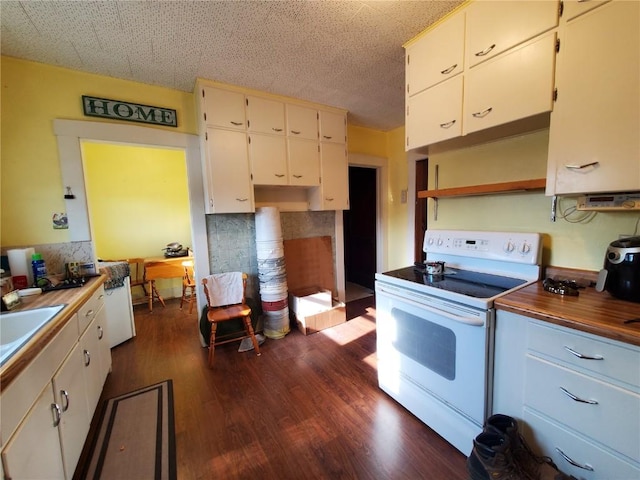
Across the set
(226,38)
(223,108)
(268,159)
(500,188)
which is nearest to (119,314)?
(268,159)

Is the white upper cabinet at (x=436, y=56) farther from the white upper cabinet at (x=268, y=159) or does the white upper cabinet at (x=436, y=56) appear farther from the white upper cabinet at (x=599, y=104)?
the white upper cabinet at (x=268, y=159)

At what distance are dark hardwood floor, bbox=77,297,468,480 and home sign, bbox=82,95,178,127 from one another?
2143mm

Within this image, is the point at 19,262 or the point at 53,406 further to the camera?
the point at 19,262

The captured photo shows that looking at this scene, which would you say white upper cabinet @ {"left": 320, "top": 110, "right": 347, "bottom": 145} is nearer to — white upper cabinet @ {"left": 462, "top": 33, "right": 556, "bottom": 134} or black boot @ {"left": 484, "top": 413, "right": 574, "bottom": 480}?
white upper cabinet @ {"left": 462, "top": 33, "right": 556, "bottom": 134}

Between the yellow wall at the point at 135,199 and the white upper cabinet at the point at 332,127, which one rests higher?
the white upper cabinet at the point at 332,127

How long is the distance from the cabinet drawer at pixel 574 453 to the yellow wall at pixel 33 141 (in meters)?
3.23

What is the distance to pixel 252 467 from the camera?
141cm

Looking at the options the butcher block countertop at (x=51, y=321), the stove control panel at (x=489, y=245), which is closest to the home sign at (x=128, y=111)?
the butcher block countertop at (x=51, y=321)

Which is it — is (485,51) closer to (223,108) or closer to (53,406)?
(223,108)

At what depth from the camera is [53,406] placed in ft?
3.76

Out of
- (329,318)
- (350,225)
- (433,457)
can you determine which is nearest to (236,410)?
(433,457)

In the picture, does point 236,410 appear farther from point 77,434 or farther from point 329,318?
point 329,318

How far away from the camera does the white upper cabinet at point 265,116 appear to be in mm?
2490

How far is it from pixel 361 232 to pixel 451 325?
3.21 metres
